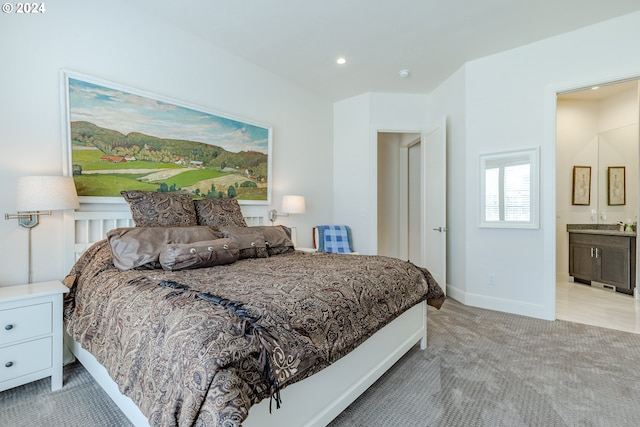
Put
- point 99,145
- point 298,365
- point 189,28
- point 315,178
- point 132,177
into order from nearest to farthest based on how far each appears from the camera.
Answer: point 298,365
point 99,145
point 132,177
point 189,28
point 315,178

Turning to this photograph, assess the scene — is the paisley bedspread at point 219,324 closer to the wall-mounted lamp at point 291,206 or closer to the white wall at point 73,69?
the white wall at point 73,69

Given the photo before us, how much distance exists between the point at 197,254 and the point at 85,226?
109cm

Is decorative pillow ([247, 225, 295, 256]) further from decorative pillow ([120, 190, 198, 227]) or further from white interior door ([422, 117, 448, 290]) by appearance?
white interior door ([422, 117, 448, 290])

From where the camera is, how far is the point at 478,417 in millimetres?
1654

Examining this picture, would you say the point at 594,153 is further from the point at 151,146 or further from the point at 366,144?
the point at 151,146

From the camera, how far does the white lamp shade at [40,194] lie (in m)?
1.92

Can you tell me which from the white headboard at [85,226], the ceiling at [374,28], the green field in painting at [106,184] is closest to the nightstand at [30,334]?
the white headboard at [85,226]

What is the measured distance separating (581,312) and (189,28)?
510 centimetres

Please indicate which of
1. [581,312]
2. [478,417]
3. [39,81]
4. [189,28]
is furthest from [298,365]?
[581,312]

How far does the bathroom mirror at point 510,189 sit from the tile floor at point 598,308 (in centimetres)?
112

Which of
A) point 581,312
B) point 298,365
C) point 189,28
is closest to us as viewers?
point 298,365

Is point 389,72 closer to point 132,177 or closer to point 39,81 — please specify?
point 132,177

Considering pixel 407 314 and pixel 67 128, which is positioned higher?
pixel 67 128

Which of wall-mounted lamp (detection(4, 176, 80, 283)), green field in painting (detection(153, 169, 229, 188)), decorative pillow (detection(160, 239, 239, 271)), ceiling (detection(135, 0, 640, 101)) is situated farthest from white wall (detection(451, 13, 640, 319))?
wall-mounted lamp (detection(4, 176, 80, 283))
